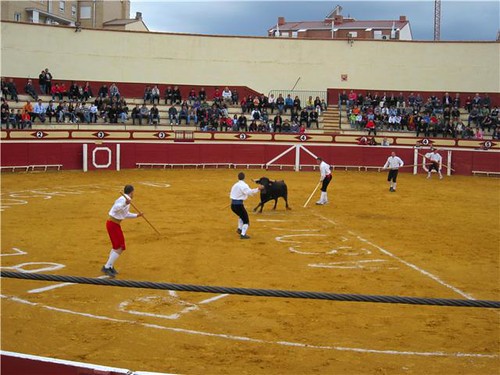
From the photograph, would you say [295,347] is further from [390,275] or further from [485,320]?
[390,275]

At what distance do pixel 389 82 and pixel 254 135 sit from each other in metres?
13.1

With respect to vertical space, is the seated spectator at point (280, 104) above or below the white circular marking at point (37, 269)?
above

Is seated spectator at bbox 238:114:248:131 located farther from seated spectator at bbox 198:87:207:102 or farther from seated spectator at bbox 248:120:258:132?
seated spectator at bbox 198:87:207:102

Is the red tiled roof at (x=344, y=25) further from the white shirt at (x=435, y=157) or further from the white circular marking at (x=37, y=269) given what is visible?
the white circular marking at (x=37, y=269)

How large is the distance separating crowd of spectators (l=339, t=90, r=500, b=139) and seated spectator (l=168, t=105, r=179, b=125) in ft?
33.1

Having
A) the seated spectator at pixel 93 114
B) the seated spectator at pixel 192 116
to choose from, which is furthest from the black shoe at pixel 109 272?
the seated spectator at pixel 192 116

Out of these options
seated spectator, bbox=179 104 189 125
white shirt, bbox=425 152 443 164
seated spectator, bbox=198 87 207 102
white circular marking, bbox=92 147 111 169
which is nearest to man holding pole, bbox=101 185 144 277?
white circular marking, bbox=92 147 111 169

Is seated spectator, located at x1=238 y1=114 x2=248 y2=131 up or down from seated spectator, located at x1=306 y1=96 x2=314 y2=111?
down

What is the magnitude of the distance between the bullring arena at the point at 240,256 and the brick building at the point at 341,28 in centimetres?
4197

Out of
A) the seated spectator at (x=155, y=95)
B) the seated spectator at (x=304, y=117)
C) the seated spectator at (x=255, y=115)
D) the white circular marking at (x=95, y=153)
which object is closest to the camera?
the white circular marking at (x=95, y=153)

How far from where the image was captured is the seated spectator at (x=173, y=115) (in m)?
35.9

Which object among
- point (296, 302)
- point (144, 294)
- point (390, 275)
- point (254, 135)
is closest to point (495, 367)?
point (296, 302)

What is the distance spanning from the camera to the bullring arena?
315 inches

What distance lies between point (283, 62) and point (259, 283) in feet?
109
